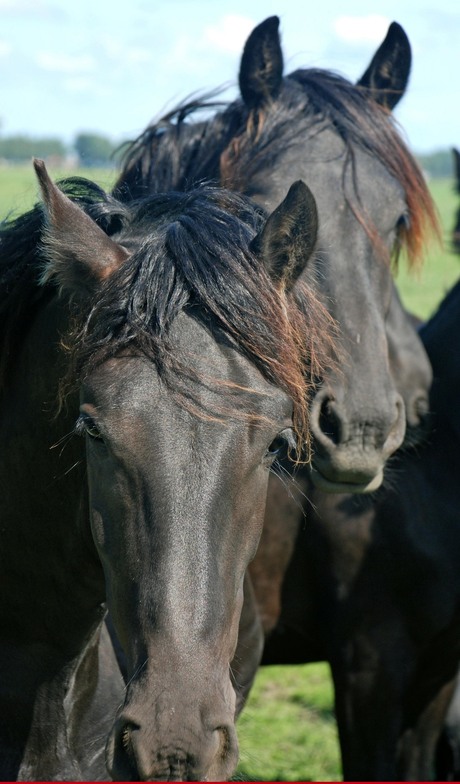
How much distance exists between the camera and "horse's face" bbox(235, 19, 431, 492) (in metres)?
3.79

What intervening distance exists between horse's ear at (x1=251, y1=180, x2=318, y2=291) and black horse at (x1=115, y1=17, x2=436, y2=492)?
41.3 inches

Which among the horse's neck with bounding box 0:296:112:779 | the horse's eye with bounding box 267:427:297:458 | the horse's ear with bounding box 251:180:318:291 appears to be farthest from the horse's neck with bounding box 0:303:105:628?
the horse's ear with bounding box 251:180:318:291

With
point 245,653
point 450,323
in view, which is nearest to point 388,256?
point 450,323

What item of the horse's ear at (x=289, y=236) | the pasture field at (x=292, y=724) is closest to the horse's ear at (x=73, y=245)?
the horse's ear at (x=289, y=236)

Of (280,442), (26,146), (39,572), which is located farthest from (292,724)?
(26,146)

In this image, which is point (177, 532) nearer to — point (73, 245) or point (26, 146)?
point (73, 245)

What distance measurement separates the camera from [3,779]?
278 cm

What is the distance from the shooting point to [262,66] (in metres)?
4.50

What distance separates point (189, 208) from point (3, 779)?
5.85ft

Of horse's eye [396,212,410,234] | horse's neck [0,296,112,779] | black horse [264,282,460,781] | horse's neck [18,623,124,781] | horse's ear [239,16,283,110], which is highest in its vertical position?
horse's ear [239,16,283,110]

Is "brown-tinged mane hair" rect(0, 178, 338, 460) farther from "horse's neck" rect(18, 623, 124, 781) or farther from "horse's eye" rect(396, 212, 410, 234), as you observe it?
"horse's eye" rect(396, 212, 410, 234)

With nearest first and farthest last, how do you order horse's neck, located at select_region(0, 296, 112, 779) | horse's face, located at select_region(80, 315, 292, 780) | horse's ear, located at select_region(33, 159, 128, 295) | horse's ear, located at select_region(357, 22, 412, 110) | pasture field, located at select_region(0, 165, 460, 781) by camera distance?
horse's face, located at select_region(80, 315, 292, 780), horse's ear, located at select_region(33, 159, 128, 295), horse's neck, located at select_region(0, 296, 112, 779), horse's ear, located at select_region(357, 22, 412, 110), pasture field, located at select_region(0, 165, 460, 781)

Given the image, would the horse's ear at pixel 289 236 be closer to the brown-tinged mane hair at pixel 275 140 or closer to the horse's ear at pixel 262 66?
the brown-tinged mane hair at pixel 275 140

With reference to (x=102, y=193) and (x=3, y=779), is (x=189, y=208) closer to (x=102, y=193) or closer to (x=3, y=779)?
(x=102, y=193)
